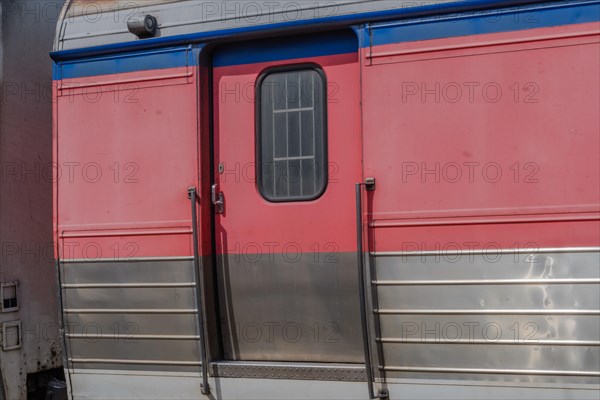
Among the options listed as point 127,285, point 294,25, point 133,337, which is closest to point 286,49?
point 294,25

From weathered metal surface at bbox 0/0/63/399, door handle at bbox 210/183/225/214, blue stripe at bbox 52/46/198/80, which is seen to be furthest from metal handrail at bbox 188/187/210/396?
weathered metal surface at bbox 0/0/63/399

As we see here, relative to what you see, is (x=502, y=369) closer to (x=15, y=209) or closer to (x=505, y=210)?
(x=505, y=210)

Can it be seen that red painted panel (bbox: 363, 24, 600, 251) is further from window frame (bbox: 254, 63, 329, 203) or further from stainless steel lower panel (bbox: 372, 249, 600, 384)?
window frame (bbox: 254, 63, 329, 203)

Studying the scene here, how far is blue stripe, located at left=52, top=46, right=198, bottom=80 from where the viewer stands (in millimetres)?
4172

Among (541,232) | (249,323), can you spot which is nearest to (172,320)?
(249,323)

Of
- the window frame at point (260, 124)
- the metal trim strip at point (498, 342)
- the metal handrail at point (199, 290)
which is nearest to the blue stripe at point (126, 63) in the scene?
the window frame at point (260, 124)

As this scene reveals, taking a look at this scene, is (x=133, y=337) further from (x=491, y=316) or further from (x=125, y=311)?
(x=491, y=316)

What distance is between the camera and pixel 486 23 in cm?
365

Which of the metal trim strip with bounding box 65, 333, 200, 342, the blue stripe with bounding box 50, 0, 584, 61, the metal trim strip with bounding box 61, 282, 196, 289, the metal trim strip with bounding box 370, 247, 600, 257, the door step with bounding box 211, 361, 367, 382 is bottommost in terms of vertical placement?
the door step with bounding box 211, 361, 367, 382

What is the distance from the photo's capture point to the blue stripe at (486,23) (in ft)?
11.5

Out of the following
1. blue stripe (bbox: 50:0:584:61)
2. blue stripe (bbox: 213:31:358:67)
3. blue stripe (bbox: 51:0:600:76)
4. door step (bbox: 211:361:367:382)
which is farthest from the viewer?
blue stripe (bbox: 213:31:358:67)

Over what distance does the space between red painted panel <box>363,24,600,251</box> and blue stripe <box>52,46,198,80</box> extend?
1.13m

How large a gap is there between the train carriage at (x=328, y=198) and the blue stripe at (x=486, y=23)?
0.04ft

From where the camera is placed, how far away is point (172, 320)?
415cm
